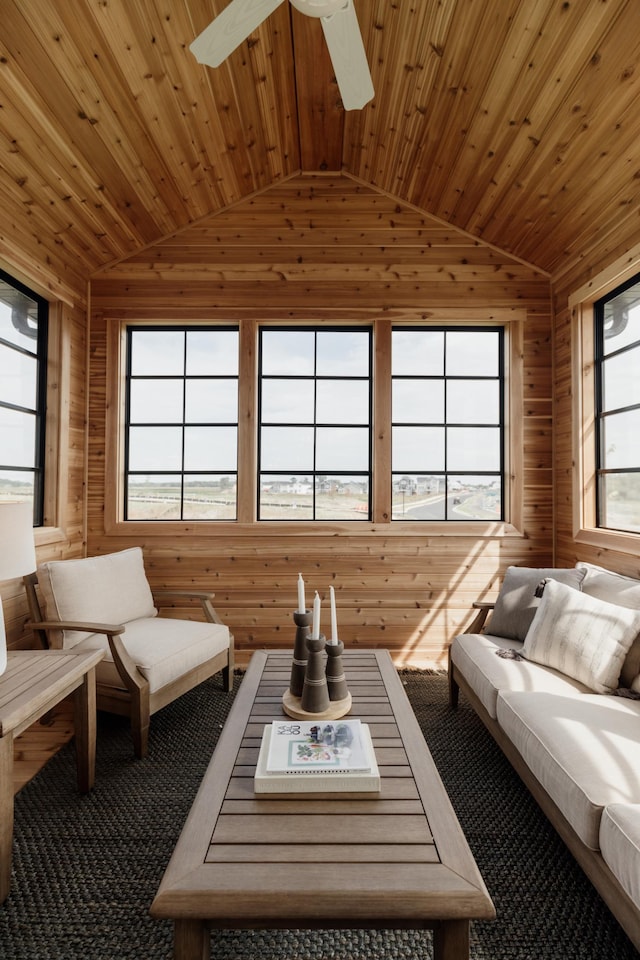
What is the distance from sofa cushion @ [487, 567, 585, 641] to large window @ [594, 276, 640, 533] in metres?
0.58

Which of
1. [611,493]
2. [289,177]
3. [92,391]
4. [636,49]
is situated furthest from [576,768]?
[289,177]

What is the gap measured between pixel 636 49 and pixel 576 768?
2.74m

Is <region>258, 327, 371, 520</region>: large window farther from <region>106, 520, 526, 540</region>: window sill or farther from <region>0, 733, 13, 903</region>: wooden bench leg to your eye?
<region>0, 733, 13, 903</region>: wooden bench leg

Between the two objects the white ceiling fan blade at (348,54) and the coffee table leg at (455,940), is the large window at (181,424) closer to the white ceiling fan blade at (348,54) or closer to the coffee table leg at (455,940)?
the white ceiling fan blade at (348,54)

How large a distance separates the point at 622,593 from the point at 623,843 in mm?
1363

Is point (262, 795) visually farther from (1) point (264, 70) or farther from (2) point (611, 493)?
(1) point (264, 70)

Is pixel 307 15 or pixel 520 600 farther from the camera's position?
pixel 520 600

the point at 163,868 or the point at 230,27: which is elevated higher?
the point at 230,27

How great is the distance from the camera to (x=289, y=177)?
3787 millimetres

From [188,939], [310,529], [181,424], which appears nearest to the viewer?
[188,939]

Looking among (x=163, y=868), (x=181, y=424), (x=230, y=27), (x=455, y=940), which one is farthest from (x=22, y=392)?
(x=455, y=940)

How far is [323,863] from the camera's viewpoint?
120 cm

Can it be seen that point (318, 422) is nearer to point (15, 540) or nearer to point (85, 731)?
point (15, 540)

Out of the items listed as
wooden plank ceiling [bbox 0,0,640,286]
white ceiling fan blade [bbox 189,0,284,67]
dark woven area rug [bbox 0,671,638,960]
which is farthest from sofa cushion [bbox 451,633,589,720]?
white ceiling fan blade [bbox 189,0,284,67]
